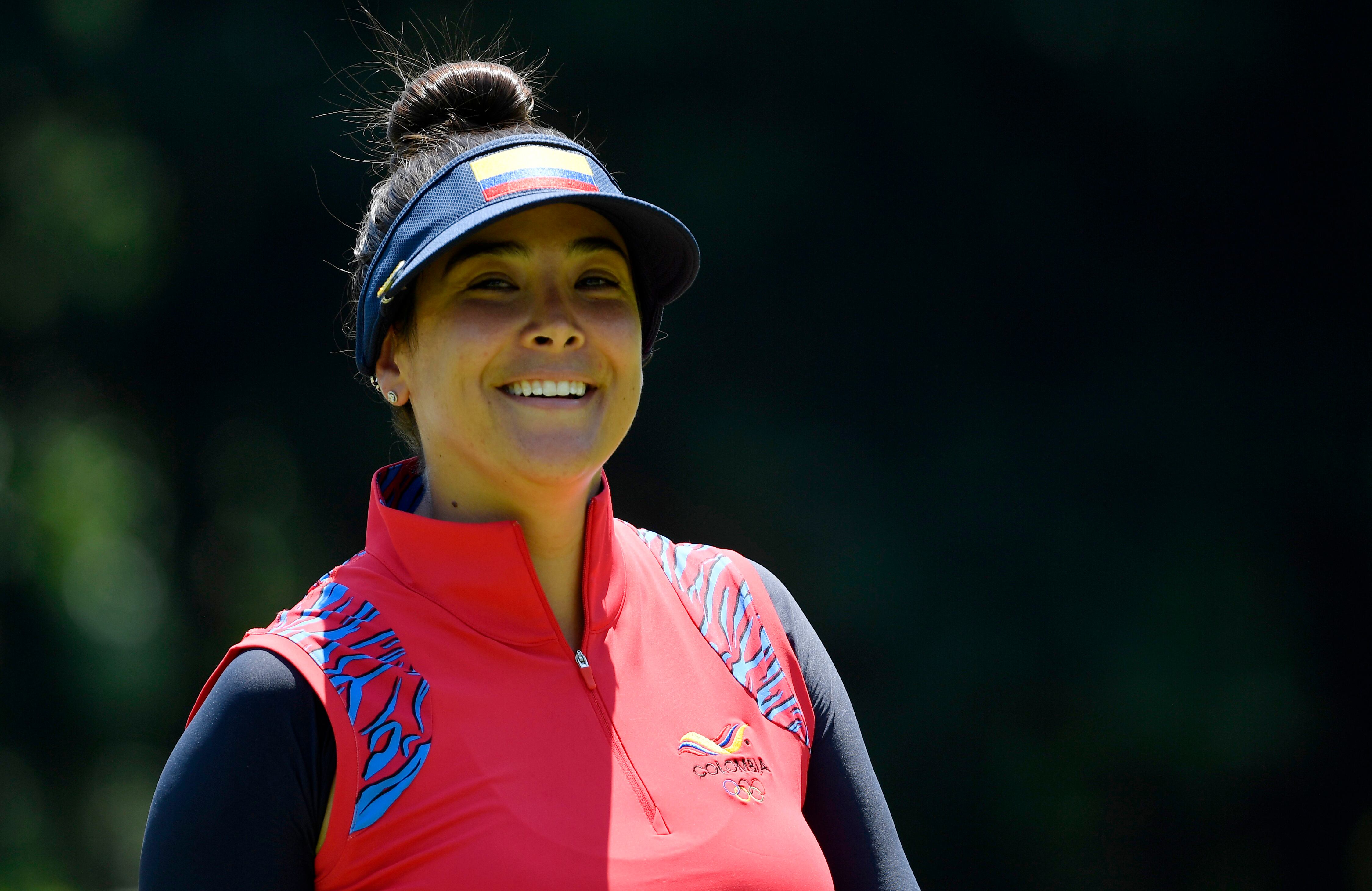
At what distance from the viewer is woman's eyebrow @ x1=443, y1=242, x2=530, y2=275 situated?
1255 mm

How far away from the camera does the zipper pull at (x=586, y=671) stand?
48.1 inches

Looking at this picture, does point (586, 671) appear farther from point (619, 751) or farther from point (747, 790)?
point (747, 790)

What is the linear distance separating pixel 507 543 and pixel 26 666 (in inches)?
121

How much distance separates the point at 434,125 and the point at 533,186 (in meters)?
0.24

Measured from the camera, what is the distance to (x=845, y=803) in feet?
4.29

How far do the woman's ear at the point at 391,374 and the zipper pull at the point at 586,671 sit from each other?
36 cm

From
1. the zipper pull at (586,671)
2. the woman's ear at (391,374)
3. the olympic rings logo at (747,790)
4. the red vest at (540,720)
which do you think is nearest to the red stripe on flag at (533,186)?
the woman's ear at (391,374)

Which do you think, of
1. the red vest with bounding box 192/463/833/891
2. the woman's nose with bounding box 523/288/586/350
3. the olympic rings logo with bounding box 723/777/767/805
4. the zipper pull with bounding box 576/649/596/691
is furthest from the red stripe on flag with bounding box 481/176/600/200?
the olympic rings logo with bounding box 723/777/767/805

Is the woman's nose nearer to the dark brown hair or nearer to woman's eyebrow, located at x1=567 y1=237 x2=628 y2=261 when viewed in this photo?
woman's eyebrow, located at x1=567 y1=237 x2=628 y2=261

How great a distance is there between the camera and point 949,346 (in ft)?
11.6

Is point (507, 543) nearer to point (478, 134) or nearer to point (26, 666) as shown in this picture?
point (478, 134)

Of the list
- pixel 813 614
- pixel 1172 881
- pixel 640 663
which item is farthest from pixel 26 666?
pixel 1172 881

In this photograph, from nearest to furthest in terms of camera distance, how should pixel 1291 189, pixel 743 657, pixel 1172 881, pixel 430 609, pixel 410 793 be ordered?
pixel 410 793 → pixel 430 609 → pixel 743 657 → pixel 1172 881 → pixel 1291 189

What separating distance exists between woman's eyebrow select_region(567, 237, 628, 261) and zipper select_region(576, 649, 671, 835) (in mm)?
417
